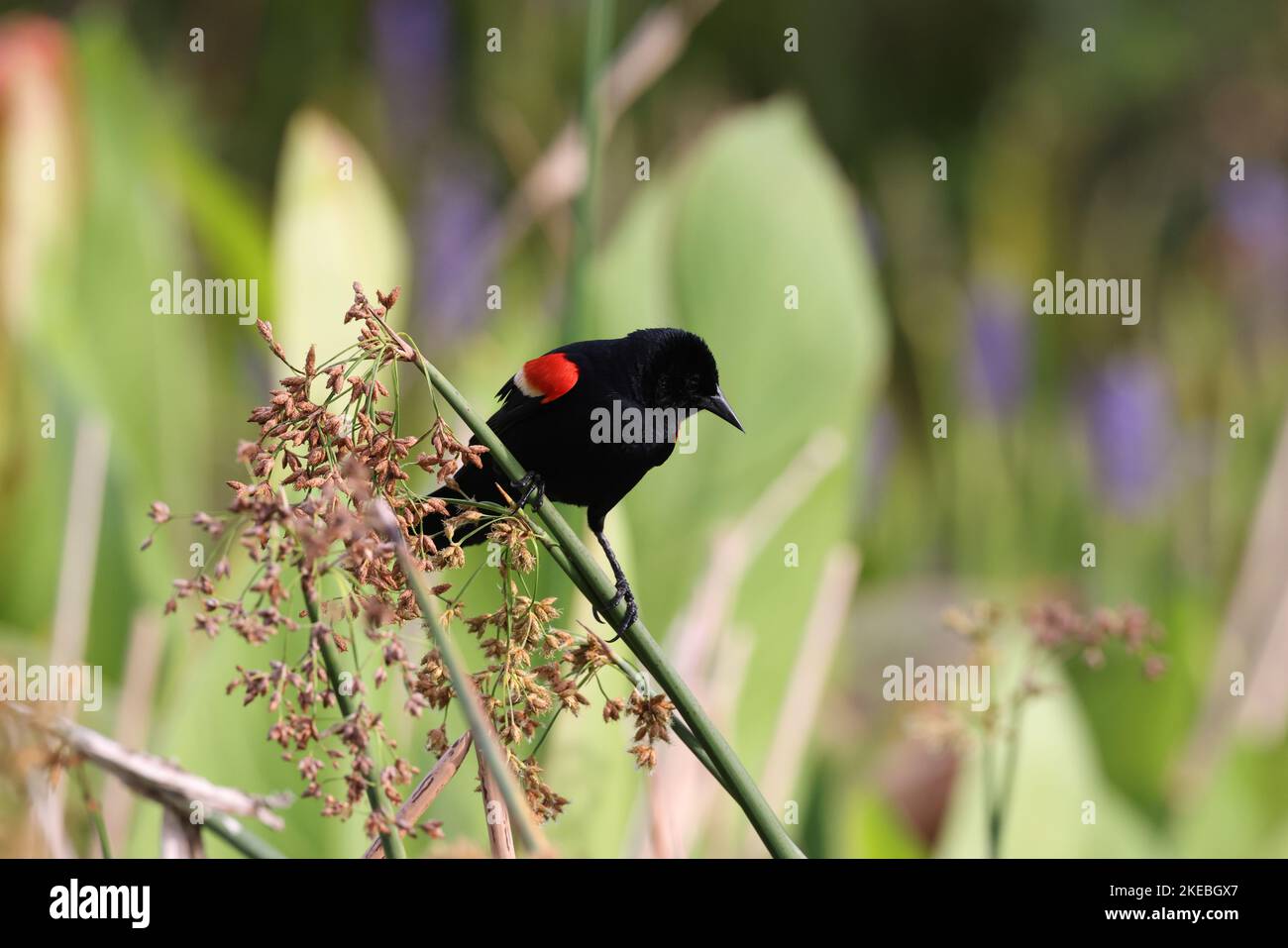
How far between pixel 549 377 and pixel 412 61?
7.74ft

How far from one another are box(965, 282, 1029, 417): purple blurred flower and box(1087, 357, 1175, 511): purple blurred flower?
0.16 meters

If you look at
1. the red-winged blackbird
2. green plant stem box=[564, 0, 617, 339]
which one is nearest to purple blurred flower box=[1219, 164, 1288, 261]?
green plant stem box=[564, 0, 617, 339]

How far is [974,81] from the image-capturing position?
3270 mm

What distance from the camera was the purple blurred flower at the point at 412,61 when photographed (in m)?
2.79

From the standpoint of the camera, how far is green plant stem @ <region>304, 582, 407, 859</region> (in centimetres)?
42

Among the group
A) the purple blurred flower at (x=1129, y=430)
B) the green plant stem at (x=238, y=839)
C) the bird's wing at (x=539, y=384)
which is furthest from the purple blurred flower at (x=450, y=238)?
the green plant stem at (x=238, y=839)

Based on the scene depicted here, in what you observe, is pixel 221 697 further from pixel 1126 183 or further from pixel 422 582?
pixel 1126 183

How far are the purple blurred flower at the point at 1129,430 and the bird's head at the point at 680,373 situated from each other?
5.38 ft

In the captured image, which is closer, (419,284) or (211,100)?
(419,284)

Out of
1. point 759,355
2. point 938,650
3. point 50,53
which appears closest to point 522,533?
point 759,355

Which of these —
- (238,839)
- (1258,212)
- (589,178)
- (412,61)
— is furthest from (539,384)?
(1258,212)

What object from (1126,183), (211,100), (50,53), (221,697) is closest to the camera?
(221,697)

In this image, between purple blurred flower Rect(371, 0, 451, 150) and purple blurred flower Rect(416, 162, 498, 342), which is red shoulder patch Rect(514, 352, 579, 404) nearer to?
purple blurred flower Rect(416, 162, 498, 342)

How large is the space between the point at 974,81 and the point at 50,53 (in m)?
2.47
